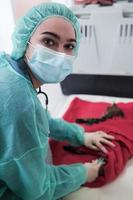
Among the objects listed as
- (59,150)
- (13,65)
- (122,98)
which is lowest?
(122,98)

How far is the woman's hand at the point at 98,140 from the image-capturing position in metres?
0.93

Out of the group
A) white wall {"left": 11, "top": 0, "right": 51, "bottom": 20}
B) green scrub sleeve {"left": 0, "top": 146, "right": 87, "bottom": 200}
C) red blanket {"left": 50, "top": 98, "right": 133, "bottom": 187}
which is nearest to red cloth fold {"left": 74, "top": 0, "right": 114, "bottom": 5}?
white wall {"left": 11, "top": 0, "right": 51, "bottom": 20}

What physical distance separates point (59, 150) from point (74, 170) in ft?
0.63

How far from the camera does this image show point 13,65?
71 centimetres

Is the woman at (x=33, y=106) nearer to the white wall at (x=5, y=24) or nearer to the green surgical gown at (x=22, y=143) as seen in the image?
the green surgical gown at (x=22, y=143)

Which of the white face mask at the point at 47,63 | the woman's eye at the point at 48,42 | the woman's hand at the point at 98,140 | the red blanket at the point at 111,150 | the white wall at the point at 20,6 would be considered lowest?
the red blanket at the point at 111,150

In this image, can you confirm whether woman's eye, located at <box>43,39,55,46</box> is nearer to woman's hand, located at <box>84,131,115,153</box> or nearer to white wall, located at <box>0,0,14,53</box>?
woman's hand, located at <box>84,131,115,153</box>

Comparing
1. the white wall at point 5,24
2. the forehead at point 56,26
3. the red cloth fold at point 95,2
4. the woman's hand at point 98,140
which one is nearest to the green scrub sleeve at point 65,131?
the woman's hand at point 98,140

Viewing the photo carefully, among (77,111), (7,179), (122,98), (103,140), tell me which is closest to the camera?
(7,179)

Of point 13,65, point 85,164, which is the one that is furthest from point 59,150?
point 13,65

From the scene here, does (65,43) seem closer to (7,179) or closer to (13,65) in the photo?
(13,65)

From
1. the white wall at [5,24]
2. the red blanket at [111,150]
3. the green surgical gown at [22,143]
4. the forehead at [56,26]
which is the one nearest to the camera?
the green surgical gown at [22,143]

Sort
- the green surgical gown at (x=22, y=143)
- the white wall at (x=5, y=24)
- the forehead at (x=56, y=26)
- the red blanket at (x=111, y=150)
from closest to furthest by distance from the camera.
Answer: the green surgical gown at (x=22, y=143) → the forehead at (x=56, y=26) → the red blanket at (x=111, y=150) → the white wall at (x=5, y=24)

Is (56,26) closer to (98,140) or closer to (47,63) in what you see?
(47,63)
